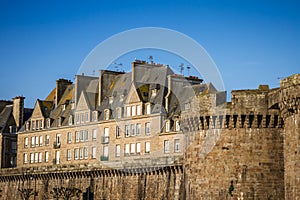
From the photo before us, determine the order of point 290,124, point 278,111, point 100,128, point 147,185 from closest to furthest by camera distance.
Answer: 1. point 290,124
2. point 278,111
3. point 147,185
4. point 100,128

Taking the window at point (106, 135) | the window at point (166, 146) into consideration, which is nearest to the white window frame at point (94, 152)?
the window at point (106, 135)

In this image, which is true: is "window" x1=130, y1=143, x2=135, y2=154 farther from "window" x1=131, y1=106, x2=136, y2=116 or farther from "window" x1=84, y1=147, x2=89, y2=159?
"window" x1=84, y1=147, x2=89, y2=159

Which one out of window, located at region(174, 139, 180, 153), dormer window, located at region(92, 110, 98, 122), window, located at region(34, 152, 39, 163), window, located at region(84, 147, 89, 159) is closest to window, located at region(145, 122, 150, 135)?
window, located at region(174, 139, 180, 153)

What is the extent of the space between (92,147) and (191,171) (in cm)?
4398

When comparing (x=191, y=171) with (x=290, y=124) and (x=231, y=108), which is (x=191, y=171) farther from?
(x=290, y=124)

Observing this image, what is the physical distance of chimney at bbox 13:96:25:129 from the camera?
10869cm

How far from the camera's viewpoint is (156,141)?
281ft

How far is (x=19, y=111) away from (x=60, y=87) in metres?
8.20

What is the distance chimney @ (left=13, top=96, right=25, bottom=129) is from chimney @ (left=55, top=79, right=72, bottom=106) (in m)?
7.32

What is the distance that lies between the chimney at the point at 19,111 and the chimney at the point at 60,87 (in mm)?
7317

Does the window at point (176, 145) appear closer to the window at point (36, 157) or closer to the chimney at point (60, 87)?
the chimney at point (60, 87)

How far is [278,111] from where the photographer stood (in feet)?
155

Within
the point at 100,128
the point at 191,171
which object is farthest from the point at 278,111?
the point at 100,128

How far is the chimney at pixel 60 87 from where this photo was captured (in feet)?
340
